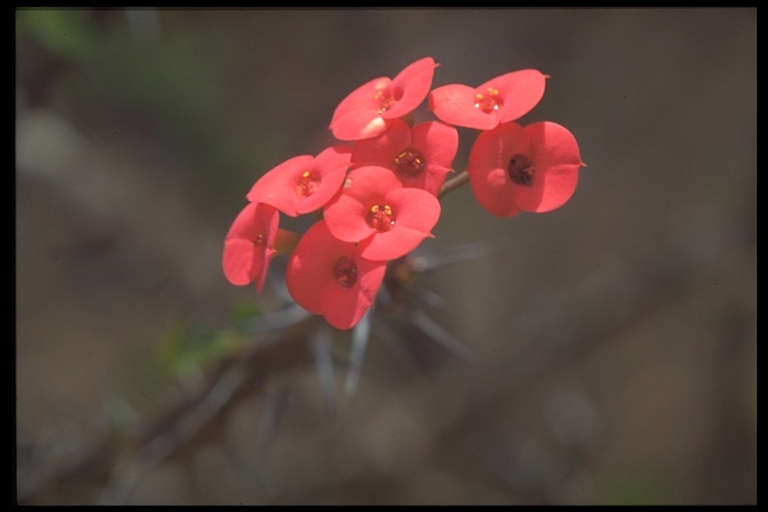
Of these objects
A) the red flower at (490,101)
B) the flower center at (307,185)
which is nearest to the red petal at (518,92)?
the red flower at (490,101)

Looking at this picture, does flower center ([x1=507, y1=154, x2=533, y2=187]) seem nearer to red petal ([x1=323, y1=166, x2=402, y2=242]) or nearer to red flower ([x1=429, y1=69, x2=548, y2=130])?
red flower ([x1=429, y1=69, x2=548, y2=130])

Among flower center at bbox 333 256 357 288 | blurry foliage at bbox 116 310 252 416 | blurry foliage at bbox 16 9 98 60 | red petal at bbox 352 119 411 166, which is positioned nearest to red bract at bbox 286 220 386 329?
flower center at bbox 333 256 357 288

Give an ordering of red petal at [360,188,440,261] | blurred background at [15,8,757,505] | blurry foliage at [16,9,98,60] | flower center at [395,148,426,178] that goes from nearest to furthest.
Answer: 1. red petal at [360,188,440,261]
2. flower center at [395,148,426,178]
3. blurry foliage at [16,9,98,60]
4. blurred background at [15,8,757,505]

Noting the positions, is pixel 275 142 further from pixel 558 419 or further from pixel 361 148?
pixel 361 148

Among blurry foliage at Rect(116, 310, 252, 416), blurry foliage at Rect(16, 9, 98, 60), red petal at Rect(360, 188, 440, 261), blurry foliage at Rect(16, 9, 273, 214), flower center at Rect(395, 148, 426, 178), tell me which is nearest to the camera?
red petal at Rect(360, 188, 440, 261)

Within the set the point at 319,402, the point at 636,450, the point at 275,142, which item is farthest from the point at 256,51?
the point at 636,450

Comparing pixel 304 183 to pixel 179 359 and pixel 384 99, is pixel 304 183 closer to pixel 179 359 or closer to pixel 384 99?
pixel 384 99

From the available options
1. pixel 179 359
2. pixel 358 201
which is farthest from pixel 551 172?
pixel 179 359
